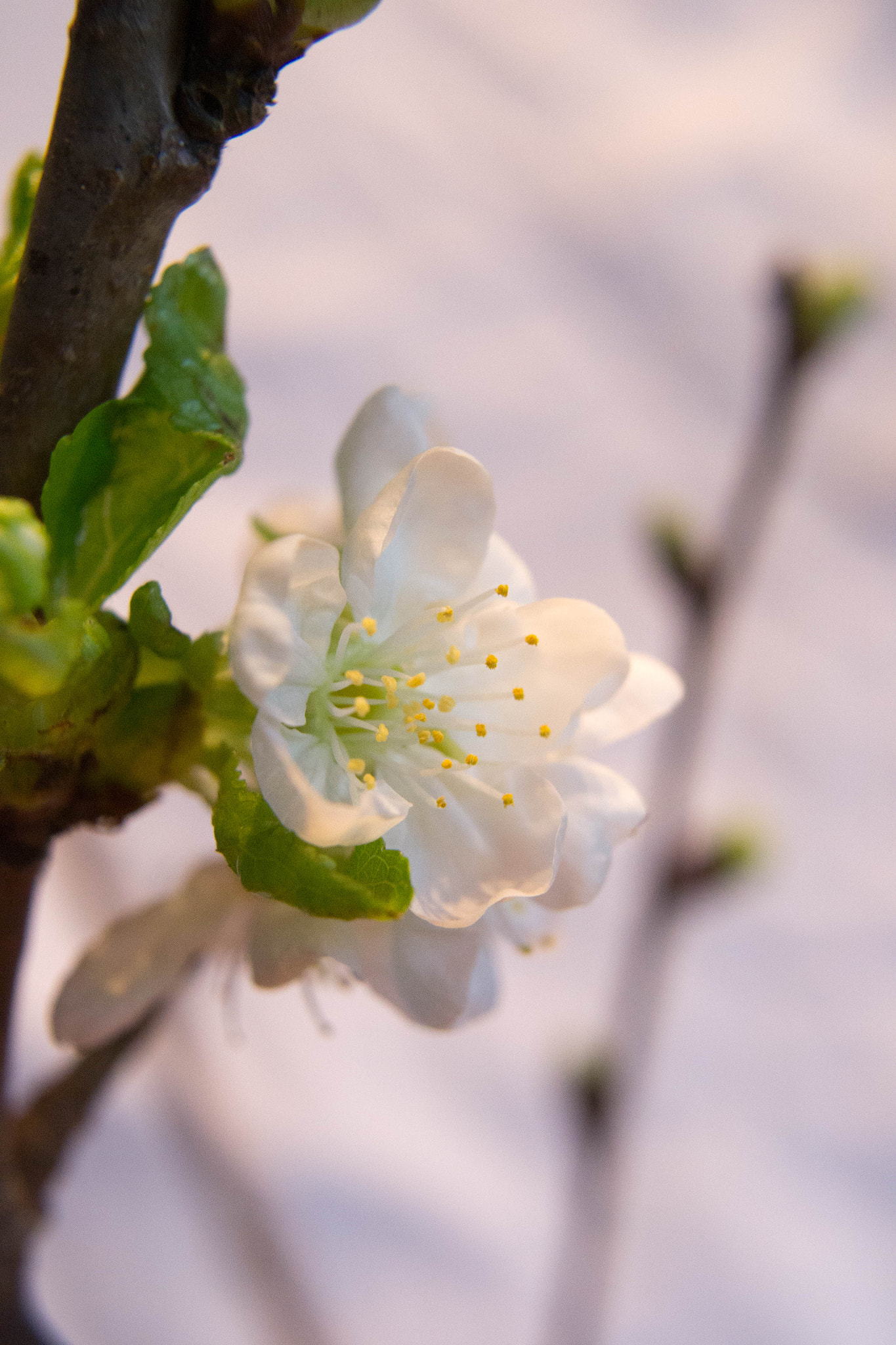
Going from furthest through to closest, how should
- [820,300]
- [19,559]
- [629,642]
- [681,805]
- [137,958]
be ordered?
1. [629,642]
2. [681,805]
3. [820,300]
4. [137,958]
5. [19,559]

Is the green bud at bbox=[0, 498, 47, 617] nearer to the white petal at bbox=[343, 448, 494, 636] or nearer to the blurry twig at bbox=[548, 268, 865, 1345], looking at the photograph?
the white petal at bbox=[343, 448, 494, 636]

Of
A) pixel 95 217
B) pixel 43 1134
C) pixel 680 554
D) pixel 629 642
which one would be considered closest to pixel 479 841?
pixel 95 217

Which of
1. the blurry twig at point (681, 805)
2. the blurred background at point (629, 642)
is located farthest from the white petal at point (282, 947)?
the blurred background at point (629, 642)

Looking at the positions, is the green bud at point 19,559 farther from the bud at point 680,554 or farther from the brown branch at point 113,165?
the bud at point 680,554

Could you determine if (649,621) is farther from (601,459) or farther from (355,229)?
(355,229)

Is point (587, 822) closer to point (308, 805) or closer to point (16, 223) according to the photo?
point (308, 805)
